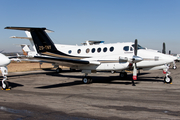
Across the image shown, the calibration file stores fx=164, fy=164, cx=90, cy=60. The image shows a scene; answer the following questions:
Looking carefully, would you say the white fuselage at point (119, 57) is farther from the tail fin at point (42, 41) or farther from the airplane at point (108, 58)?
the tail fin at point (42, 41)

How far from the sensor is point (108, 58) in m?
12.7

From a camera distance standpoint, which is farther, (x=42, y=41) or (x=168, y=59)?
(x=42, y=41)

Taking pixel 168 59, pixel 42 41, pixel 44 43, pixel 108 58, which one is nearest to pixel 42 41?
pixel 42 41

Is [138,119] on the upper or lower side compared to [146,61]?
lower

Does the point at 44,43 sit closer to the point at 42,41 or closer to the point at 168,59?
the point at 42,41

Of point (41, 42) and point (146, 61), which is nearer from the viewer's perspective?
point (146, 61)

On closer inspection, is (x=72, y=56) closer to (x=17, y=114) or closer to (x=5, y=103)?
(x=5, y=103)

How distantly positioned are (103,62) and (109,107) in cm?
626

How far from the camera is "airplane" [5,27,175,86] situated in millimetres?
12156

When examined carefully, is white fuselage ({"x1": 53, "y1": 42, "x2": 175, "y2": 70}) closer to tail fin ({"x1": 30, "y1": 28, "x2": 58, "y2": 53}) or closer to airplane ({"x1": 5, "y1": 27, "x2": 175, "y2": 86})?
airplane ({"x1": 5, "y1": 27, "x2": 175, "y2": 86})

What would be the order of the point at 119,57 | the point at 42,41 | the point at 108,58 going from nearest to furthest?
the point at 119,57, the point at 108,58, the point at 42,41

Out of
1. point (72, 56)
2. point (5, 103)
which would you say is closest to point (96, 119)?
point (5, 103)

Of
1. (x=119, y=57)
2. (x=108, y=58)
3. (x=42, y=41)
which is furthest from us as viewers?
(x=42, y=41)

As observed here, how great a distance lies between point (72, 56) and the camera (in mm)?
15484
